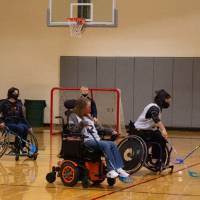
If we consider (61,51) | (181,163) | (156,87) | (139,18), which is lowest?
(181,163)

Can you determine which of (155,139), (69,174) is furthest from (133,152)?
(69,174)

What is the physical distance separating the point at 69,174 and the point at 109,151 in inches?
24.3

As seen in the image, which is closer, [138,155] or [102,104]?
[138,155]

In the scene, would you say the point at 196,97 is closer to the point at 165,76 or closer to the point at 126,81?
the point at 165,76

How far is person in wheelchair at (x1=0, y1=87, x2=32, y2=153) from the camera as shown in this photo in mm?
8523

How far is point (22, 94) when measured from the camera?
14875mm

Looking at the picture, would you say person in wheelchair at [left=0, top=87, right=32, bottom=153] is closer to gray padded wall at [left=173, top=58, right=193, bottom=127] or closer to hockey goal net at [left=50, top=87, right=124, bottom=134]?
hockey goal net at [left=50, top=87, right=124, bottom=134]

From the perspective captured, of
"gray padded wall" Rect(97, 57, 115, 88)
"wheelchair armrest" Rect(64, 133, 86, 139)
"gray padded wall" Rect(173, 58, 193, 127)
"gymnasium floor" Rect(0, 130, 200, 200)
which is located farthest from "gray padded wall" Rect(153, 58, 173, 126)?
"wheelchair armrest" Rect(64, 133, 86, 139)

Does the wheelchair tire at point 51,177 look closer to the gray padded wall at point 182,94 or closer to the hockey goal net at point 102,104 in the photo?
the hockey goal net at point 102,104

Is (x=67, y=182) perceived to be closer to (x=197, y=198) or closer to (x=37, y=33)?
(x=197, y=198)

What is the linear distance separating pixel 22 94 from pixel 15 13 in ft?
7.65

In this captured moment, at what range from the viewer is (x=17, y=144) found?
340 inches

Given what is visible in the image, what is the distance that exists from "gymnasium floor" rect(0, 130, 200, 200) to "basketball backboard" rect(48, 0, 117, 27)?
394 centimetres

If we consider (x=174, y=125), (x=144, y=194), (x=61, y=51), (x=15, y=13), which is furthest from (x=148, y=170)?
(x=15, y=13)
